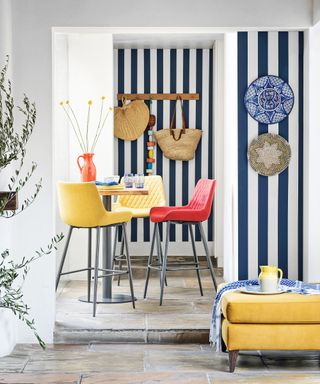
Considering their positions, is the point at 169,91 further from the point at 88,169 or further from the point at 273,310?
the point at 273,310

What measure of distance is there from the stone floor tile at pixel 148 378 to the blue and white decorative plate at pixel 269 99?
6.67 feet

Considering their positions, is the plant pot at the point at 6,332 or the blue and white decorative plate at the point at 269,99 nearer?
the plant pot at the point at 6,332

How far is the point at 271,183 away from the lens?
5887 millimetres

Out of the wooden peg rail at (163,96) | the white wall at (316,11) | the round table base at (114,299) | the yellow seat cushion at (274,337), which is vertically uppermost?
the white wall at (316,11)

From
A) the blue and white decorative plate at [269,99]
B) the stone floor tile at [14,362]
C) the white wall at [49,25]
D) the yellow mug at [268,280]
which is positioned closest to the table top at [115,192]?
the white wall at [49,25]

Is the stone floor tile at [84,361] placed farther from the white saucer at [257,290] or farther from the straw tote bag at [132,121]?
the straw tote bag at [132,121]

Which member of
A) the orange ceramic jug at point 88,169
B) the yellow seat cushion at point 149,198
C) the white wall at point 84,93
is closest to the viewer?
the orange ceramic jug at point 88,169

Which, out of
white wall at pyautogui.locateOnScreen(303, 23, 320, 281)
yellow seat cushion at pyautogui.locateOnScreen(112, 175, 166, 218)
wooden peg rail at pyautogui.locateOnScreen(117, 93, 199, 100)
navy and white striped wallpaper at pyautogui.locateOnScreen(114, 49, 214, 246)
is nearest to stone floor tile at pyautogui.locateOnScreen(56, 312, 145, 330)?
white wall at pyautogui.locateOnScreen(303, 23, 320, 281)

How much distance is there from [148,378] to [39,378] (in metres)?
0.63

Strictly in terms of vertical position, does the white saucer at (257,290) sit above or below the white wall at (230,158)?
below

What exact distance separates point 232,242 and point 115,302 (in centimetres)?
113

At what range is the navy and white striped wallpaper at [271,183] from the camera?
19.1 feet

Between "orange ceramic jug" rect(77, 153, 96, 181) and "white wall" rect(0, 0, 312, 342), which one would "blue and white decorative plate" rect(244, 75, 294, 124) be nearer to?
"white wall" rect(0, 0, 312, 342)

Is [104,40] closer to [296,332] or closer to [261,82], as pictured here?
[261,82]
